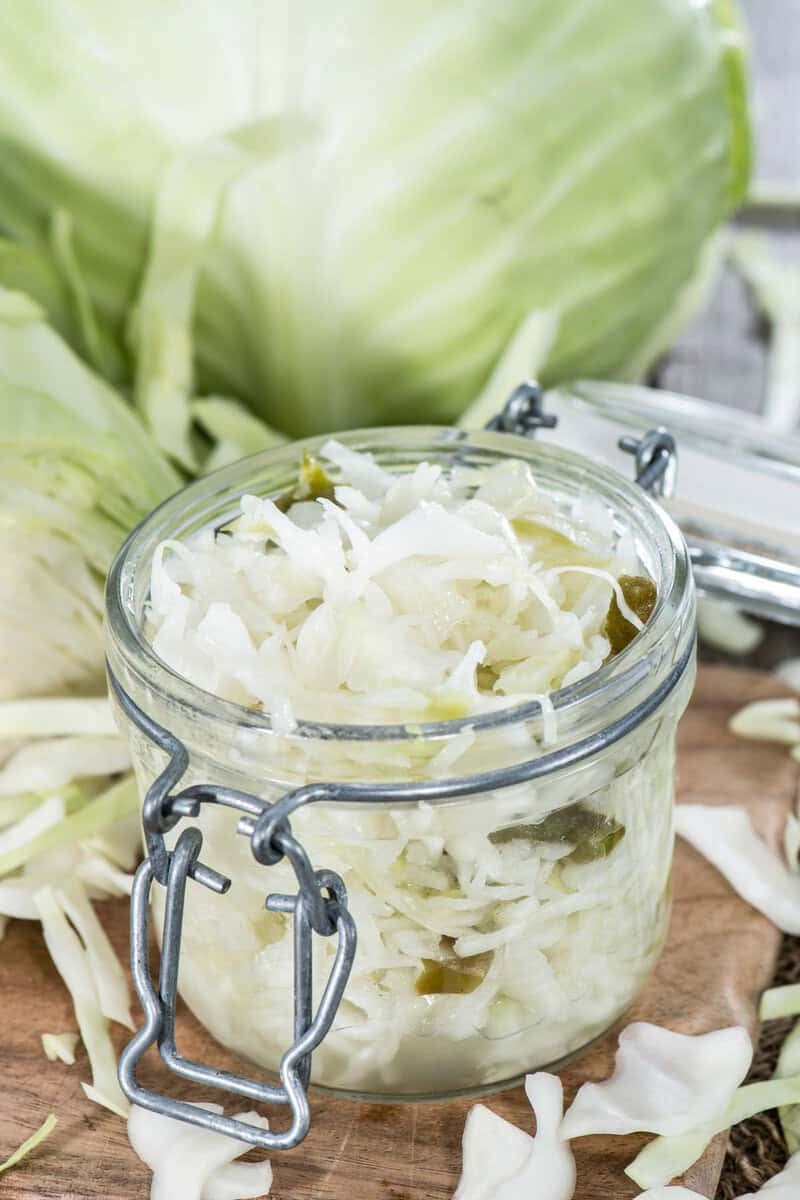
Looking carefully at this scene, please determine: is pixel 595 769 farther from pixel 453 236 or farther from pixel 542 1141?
pixel 453 236

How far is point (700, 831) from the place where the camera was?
1223 mm

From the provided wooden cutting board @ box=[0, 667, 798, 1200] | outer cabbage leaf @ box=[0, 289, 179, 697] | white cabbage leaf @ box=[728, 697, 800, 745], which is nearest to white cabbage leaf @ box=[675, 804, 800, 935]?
wooden cutting board @ box=[0, 667, 798, 1200]

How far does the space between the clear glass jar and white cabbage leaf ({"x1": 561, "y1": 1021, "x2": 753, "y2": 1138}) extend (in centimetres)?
3

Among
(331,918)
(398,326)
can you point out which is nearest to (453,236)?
(398,326)

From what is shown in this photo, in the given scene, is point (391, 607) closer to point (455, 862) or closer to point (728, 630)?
point (455, 862)

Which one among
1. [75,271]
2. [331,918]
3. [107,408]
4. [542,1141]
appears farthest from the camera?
[75,271]

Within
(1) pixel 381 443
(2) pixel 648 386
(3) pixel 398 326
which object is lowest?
(2) pixel 648 386

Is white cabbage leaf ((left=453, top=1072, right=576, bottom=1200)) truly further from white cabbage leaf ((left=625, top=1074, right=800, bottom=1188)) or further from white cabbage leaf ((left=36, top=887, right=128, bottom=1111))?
white cabbage leaf ((left=36, top=887, right=128, bottom=1111))

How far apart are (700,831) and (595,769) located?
1.20 ft

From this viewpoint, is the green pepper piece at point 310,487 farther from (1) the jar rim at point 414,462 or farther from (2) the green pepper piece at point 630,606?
(2) the green pepper piece at point 630,606

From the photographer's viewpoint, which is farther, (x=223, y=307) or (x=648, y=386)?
(x=648, y=386)

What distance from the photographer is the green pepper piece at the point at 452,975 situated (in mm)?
888

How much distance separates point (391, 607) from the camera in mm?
917

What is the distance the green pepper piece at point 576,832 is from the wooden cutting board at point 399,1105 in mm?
197
